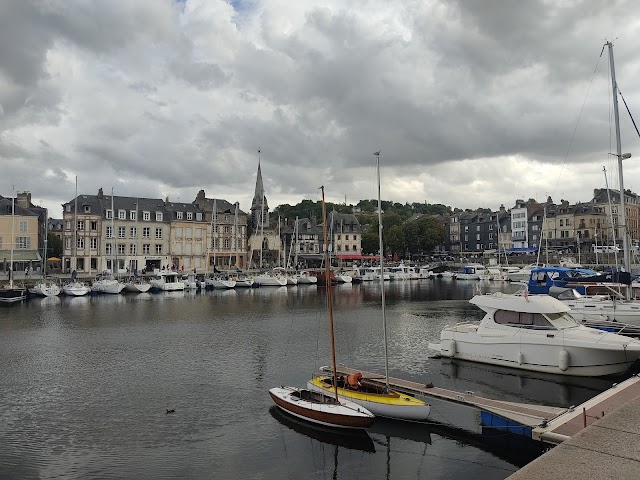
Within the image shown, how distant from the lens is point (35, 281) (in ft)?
→ 243

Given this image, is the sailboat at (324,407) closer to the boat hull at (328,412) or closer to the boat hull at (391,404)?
the boat hull at (328,412)

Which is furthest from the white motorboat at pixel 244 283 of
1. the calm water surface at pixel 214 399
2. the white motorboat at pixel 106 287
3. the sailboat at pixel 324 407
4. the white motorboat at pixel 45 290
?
the sailboat at pixel 324 407

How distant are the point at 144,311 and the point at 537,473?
49682 millimetres

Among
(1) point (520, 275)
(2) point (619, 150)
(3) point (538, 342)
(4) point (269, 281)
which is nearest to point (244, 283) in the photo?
(4) point (269, 281)

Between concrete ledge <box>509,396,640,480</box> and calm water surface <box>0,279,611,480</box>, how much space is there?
16.2 feet


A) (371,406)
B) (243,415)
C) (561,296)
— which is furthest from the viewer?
(561,296)

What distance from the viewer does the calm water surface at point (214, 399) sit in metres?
15.5

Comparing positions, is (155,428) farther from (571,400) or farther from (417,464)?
(571,400)

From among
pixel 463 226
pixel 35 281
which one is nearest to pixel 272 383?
pixel 35 281

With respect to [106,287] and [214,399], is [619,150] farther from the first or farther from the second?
[106,287]

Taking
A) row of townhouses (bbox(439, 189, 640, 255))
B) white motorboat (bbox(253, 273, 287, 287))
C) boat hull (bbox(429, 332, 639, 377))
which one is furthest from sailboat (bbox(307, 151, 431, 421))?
row of townhouses (bbox(439, 189, 640, 255))

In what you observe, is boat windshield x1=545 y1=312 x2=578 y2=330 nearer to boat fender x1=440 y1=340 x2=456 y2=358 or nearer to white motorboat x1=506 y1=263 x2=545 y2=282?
boat fender x1=440 y1=340 x2=456 y2=358

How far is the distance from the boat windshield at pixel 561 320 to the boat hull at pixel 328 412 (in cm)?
1176

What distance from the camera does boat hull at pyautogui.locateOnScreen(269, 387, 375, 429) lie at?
17.3 meters
